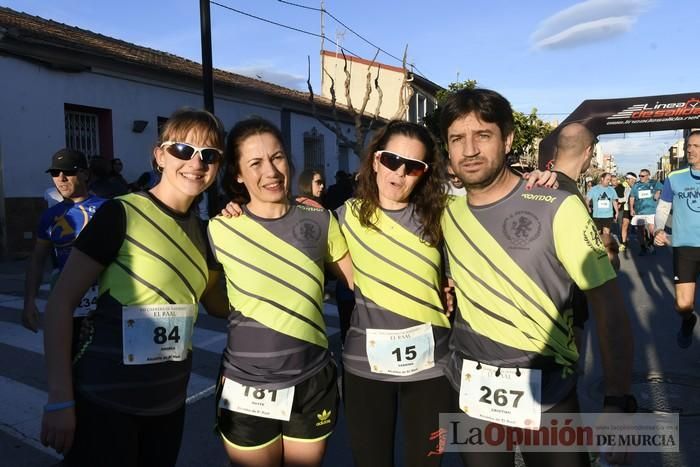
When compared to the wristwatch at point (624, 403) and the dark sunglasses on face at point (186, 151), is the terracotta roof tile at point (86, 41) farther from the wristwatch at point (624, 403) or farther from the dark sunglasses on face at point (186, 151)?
the wristwatch at point (624, 403)

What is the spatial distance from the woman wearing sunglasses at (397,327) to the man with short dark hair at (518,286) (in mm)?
197

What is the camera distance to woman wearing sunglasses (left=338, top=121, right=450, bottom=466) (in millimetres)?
2354

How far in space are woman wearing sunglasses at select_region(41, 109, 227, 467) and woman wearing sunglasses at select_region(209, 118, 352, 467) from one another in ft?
0.57

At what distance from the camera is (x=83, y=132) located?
1399cm

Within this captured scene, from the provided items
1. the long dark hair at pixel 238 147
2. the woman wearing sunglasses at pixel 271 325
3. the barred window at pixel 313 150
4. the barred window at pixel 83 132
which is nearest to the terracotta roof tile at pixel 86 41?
the barred window at pixel 83 132

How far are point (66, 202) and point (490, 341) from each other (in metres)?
3.66

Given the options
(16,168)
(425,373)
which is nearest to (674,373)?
(425,373)

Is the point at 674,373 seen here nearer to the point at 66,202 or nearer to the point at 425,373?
the point at 425,373

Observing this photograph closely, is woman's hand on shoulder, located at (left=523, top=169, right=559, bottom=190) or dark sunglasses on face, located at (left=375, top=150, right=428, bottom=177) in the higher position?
dark sunglasses on face, located at (left=375, top=150, right=428, bottom=177)

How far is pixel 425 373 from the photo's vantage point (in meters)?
2.36

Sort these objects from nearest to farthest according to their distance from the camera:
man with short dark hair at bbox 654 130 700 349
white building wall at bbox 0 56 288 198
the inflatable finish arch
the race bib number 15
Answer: the race bib number 15
man with short dark hair at bbox 654 130 700 349
white building wall at bbox 0 56 288 198
the inflatable finish arch

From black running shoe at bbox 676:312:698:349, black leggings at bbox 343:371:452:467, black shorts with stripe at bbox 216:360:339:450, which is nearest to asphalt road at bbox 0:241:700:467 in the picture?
black running shoe at bbox 676:312:698:349

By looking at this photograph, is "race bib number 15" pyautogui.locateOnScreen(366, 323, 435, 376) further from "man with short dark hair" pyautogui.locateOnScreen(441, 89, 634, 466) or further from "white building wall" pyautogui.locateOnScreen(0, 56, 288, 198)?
"white building wall" pyautogui.locateOnScreen(0, 56, 288, 198)

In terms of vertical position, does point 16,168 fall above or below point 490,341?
above
